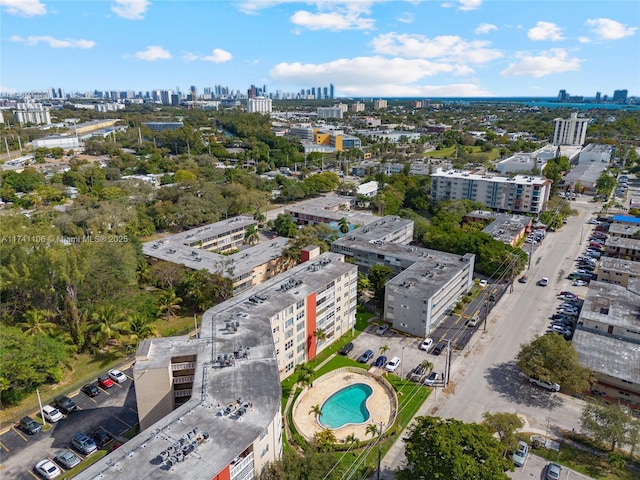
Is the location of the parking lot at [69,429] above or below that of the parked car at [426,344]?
below

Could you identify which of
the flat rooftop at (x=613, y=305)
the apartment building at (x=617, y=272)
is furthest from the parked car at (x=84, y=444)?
the apartment building at (x=617, y=272)

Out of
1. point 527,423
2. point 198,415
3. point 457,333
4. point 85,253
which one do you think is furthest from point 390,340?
point 85,253

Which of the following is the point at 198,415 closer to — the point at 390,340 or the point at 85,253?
the point at 390,340

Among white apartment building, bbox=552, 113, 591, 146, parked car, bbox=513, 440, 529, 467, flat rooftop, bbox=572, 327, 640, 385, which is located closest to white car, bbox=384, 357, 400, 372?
parked car, bbox=513, 440, 529, 467

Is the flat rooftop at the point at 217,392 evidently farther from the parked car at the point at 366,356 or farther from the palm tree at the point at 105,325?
the palm tree at the point at 105,325

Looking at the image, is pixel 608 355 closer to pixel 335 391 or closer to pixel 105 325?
pixel 335 391
